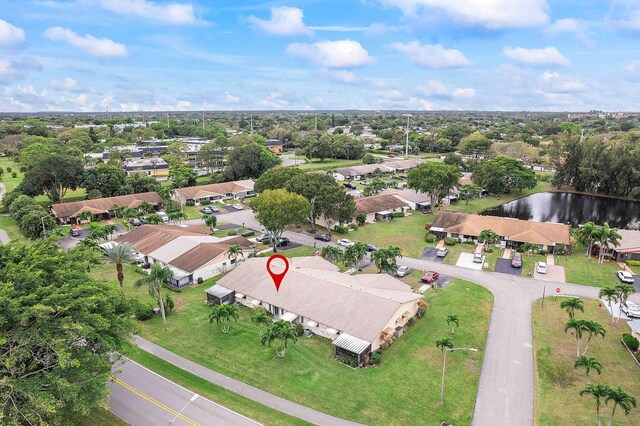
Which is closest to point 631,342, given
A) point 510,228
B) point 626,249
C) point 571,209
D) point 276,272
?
point 626,249

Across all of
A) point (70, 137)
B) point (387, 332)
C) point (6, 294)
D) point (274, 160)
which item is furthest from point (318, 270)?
point (70, 137)

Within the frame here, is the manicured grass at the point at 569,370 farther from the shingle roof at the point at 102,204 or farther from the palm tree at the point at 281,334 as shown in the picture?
the shingle roof at the point at 102,204

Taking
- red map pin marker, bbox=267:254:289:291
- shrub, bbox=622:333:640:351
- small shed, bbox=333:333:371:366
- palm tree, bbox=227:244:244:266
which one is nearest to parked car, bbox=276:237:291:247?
palm tree, bbox=227:244:244:266

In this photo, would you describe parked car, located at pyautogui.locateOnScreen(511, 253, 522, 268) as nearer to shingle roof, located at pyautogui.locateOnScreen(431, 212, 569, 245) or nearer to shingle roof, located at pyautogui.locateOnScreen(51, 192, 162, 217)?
shingle roof, located at pyautogui.locateOnScreen(431, 212, 569, 245)

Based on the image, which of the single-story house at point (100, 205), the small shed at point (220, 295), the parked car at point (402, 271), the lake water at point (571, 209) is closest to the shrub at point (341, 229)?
the parked car at point (402, 271)

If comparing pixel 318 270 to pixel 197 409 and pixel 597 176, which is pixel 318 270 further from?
pixel 597 176

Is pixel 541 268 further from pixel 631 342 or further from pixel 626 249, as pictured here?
pixel 631 342
